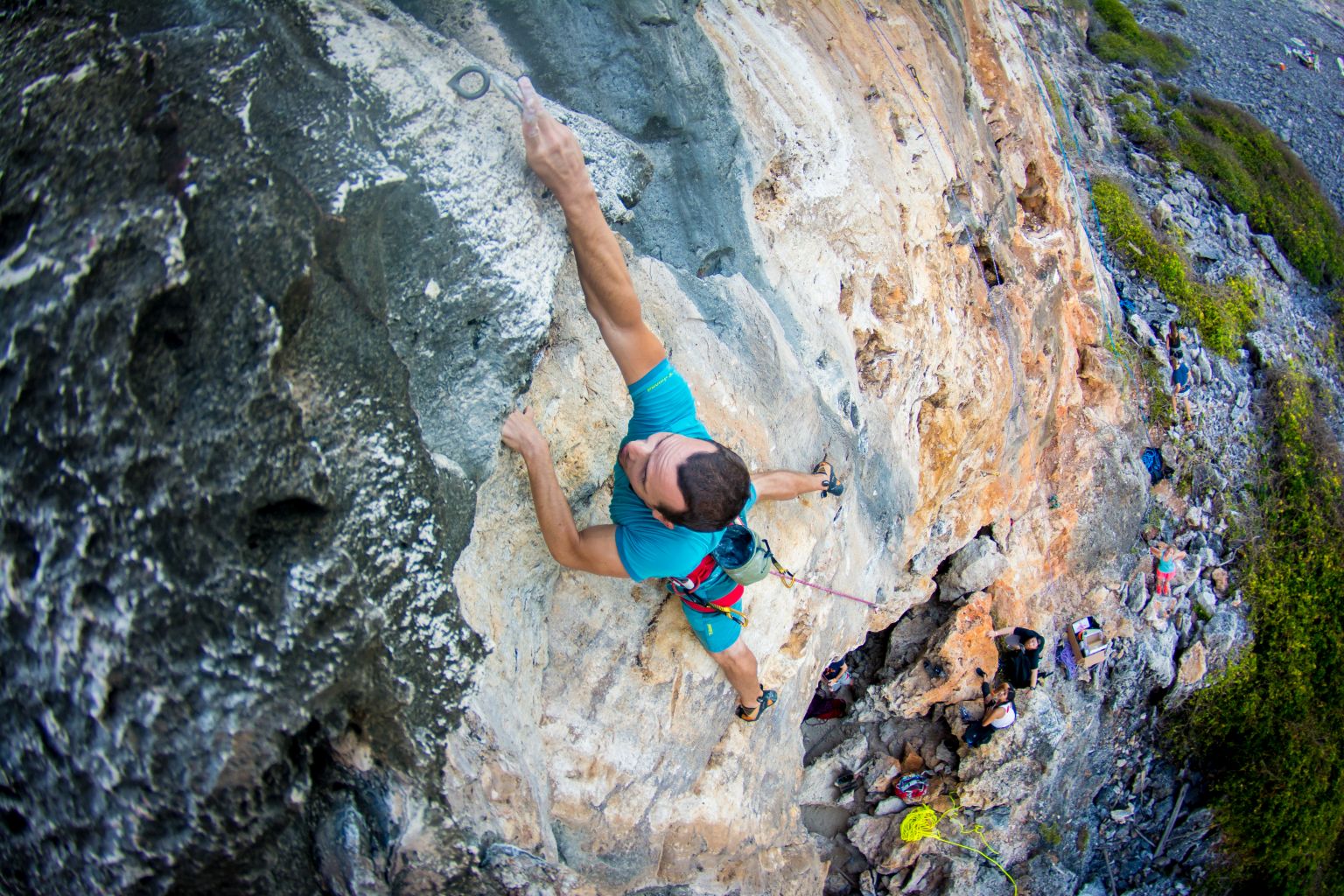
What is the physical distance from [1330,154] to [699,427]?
45.6 feet

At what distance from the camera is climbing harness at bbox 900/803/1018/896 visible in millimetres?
6129

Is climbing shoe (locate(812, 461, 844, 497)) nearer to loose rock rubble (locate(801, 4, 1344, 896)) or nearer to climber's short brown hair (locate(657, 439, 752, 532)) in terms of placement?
climber's short brown hair (locate(657, 439, 752, 532))

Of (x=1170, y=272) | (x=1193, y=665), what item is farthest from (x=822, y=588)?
(x=1170, y=272)

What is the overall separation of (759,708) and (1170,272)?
6.97m

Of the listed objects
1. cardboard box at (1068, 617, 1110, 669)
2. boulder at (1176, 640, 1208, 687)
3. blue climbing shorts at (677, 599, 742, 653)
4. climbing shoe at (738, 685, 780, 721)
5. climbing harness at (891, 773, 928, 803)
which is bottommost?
climbing harness at (891, 773, 928, 803)

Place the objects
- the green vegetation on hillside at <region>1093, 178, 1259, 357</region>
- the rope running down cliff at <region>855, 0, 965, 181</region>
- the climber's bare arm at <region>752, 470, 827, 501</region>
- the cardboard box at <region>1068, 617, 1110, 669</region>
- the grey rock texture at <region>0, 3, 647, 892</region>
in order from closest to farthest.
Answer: the grey rock texture at <region>0, 3, 647, 892</region>
the climber's bare arm at <region>752, 470, 827, 501</region>
the rope running down cliff at <region>855, 0, 965, 181</region>
the cardboard box at <region>1068, 617, 1110, 669</region>
the green vegetation on hillside at <region>1093, 178, 1259, 357</region>

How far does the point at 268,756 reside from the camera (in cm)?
237

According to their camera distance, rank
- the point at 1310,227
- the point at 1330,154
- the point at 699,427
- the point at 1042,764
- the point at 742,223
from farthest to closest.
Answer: the point at 1330,154 → the point at 1310,227 → the point at 1042,764 → the point at 742,223 → the point at 699,427

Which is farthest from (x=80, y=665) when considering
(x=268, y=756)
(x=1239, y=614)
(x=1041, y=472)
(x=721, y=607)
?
(x=1239, y=614)

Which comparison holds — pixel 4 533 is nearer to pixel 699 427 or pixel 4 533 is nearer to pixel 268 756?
pixel 268 756

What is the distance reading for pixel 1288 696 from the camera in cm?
809

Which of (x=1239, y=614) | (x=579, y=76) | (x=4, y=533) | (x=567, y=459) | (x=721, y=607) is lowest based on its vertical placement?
(x=1239, y=614)

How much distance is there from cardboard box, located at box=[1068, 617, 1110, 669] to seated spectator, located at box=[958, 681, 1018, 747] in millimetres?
807

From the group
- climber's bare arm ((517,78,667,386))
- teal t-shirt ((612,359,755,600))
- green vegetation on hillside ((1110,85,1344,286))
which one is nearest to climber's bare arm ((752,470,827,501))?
teal t-shirt ((612,359,755,600))
